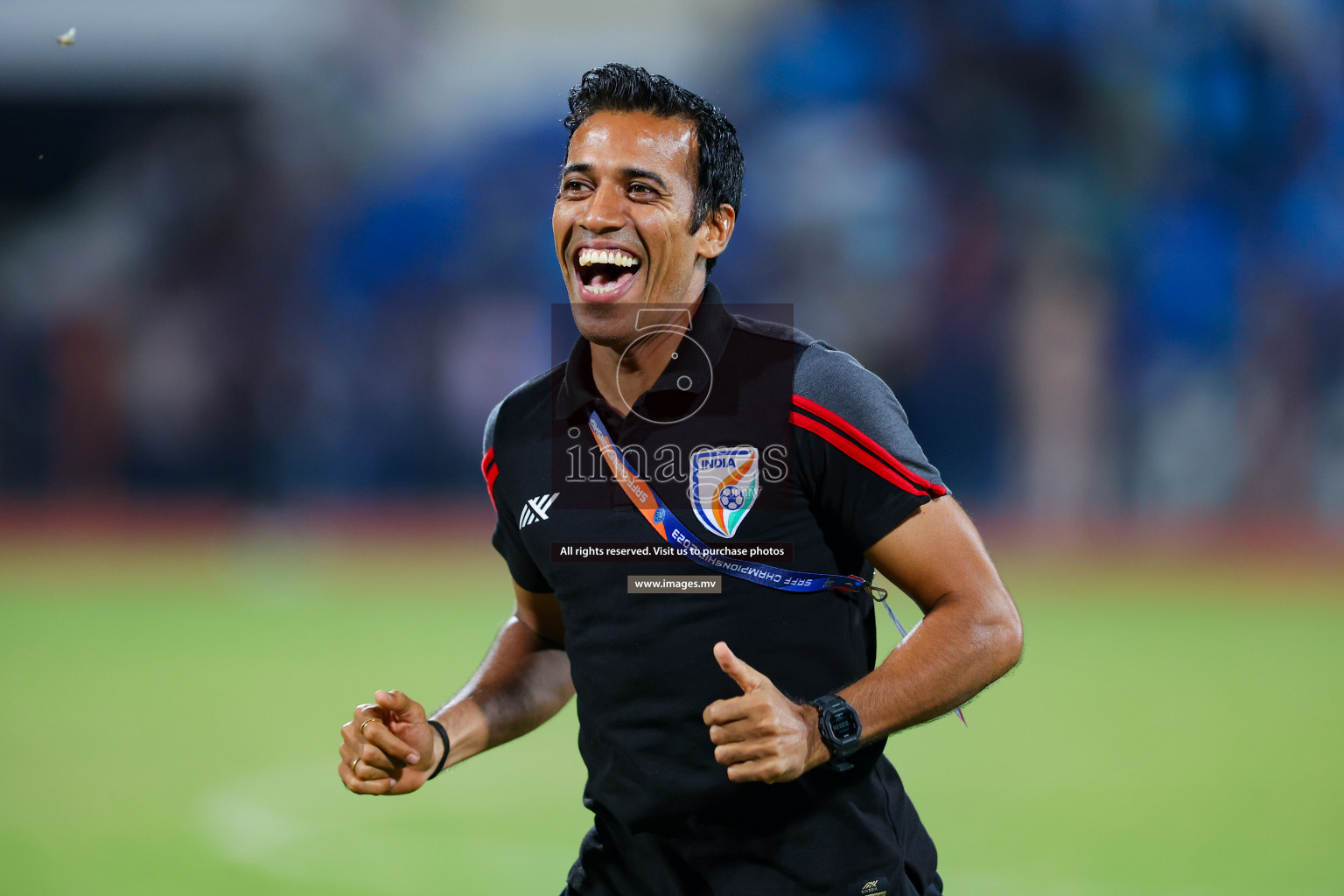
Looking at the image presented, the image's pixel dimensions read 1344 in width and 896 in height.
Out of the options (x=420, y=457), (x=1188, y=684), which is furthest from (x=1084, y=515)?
(x=420, y=457)

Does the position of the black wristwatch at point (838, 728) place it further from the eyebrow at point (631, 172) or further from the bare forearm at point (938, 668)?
the eyebrow at point (631, 172)

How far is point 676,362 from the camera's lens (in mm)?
2938

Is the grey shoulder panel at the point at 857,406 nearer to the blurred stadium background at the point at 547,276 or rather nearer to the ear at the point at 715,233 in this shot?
the ear at the point at 715,233

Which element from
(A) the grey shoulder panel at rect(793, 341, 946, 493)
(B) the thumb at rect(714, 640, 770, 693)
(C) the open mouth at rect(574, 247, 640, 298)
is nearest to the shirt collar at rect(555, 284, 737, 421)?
(C) the open mouth at rect(574, 247, 640, 298)

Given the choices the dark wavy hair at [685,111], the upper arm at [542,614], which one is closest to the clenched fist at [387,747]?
the upper arm at [542,614]

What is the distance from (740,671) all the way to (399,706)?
0.86 m

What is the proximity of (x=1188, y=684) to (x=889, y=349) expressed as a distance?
30.2 ft

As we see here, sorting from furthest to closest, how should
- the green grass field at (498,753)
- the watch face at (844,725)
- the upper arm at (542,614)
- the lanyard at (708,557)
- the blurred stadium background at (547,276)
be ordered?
the blurred stadium background at (547,276) → the green grass field at (498,753) → the upper arm at (542,614) → the lanyard at (708,557) → the watch face at (844,725)

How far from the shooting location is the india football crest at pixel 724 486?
2.77 m

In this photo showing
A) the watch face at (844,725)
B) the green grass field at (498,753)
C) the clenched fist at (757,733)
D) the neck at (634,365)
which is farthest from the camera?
the green grass field at (498,753)

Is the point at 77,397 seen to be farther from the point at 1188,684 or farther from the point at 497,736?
the point at 497,736

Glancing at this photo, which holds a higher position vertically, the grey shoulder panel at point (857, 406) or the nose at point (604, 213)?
the nose at point (604, 213)

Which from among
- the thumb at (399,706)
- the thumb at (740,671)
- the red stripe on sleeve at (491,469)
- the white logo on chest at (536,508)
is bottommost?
the thumb at (740,671)

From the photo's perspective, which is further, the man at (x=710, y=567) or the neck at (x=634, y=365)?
the neck at (x=634, y=365)
